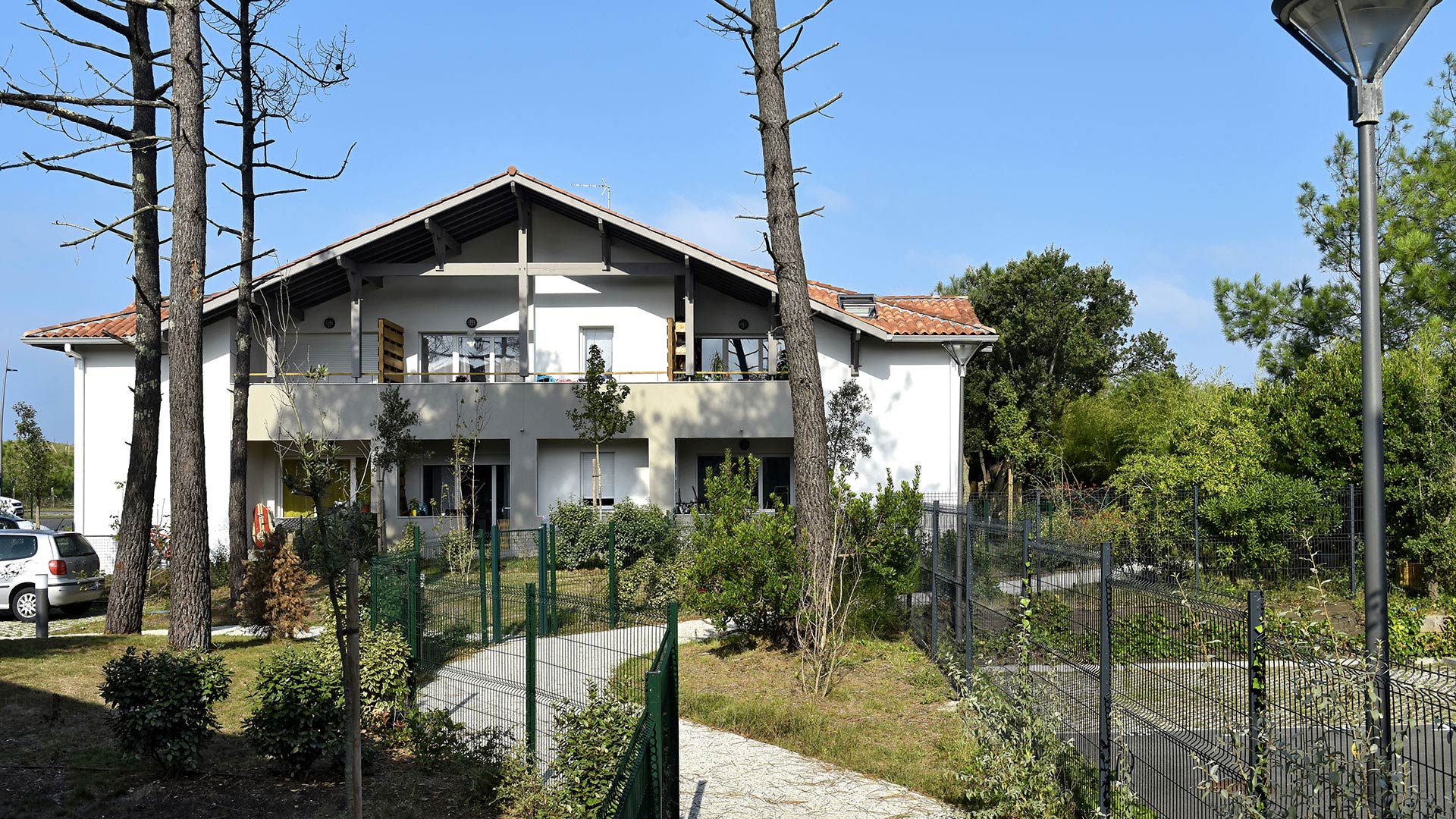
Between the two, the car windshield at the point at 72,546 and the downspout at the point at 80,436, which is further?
the downspout at the point at 80,436

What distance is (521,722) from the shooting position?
Answer: 8.98m

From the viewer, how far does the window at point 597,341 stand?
25.0 m

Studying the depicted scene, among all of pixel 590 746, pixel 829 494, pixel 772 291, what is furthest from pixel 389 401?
pixel 590 746

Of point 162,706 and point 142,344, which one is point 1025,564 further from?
point 142,344

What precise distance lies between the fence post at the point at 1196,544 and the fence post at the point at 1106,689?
35.2ft

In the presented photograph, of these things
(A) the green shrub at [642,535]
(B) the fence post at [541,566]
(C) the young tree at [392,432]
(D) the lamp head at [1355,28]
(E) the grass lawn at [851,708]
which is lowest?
(E) the grass lawn at [851,708]

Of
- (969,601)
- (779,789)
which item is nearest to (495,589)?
(969,601)

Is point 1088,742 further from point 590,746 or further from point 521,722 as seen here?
point 521,722

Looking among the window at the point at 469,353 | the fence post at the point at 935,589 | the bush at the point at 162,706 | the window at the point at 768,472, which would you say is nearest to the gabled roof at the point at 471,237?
the window at the point at 469,353

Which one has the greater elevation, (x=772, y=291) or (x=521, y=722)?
(x=772, y=291)

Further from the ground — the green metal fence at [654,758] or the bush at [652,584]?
the green metal fence at [654,758]

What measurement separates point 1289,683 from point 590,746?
3723mm

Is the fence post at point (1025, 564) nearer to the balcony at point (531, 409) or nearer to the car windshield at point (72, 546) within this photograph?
the balcony at point (531, 409)

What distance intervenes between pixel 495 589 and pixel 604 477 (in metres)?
12.2
